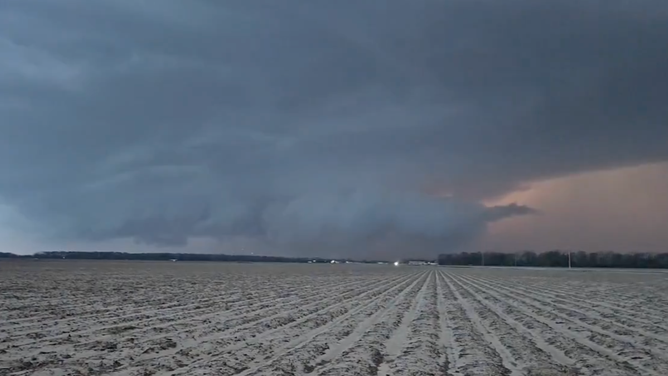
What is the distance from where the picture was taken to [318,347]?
1292cm

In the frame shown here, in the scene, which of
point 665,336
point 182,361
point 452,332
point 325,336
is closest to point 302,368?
point 182,361

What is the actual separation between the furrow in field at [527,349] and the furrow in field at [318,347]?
11.6ft

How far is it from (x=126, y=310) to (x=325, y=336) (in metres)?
8.83

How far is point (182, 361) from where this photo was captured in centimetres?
1099

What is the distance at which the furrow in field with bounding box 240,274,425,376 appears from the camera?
10422 mm

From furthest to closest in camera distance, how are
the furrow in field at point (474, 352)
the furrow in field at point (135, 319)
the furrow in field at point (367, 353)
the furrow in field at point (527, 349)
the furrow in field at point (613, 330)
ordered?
the furrow in field at point (135, 319), the furrow in field at point (613, 330), the furrow in field at point (527, 349), the furrow in field at point (474, 352), the furrow in field at point (367, 353)

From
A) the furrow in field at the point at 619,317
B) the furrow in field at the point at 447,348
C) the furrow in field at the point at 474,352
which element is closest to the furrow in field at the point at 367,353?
the furrow in field at the point at 447,348

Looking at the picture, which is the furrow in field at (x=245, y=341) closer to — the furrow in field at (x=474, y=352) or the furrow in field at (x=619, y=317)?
the furrow in field at (x=474, y=352)

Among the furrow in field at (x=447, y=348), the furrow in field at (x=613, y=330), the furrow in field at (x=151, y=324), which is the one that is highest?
the furrow in field at (x=151, y=324)

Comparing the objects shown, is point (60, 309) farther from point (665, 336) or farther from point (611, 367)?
point (665, 336)

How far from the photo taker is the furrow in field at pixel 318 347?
410 inches

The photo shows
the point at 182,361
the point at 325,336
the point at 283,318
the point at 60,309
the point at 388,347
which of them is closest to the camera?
the point at 182,361

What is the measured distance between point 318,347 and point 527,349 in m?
4.68

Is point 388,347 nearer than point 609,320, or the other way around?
point 388,347
